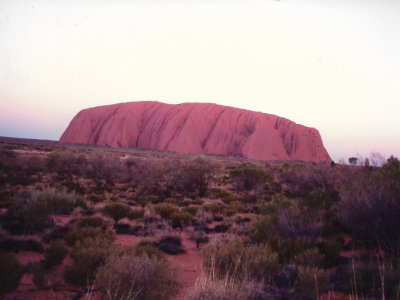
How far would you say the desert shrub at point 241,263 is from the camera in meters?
3.68

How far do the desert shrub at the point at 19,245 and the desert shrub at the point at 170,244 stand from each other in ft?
7.73

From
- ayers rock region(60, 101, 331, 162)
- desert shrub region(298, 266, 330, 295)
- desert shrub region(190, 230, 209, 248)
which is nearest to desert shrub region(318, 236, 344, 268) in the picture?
desert shrub region(298, 266, 330, 295)

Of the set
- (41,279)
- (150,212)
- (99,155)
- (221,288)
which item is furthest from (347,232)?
(99,155)

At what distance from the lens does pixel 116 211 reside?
7.84 meters

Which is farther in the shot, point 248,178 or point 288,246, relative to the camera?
point 248,178

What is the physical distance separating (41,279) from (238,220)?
227 inches

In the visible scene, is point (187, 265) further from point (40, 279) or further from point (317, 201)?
point (317, 201)

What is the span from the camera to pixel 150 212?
27.8 feet

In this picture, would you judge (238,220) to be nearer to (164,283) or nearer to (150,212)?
(150,212)

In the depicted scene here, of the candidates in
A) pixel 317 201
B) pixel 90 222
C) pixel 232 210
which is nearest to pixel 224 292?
pixel 90 222

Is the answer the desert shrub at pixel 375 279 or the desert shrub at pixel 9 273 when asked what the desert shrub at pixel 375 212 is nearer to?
the desert shrub at pixel 375 279

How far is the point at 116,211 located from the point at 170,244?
2.83 meters

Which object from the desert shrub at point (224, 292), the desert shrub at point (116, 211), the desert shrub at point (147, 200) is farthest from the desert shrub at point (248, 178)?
the desert shrub at point (224, 292)

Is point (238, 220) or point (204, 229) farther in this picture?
point (238, 220)
